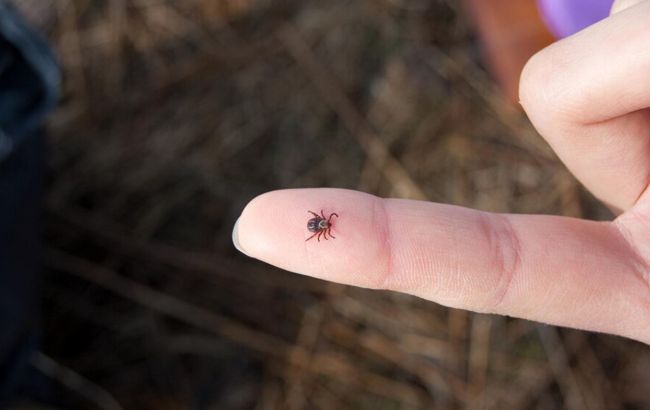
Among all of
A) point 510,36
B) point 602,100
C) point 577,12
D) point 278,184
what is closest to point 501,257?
point 602,100

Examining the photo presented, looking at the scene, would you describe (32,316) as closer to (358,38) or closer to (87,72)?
(87,72)

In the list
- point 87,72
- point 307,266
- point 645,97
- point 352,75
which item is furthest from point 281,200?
point 87,72

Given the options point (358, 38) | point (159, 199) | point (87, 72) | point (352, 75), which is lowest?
point (159, 199)

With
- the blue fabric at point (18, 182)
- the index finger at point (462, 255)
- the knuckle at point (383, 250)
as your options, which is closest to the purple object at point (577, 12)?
the index finger at point (462, 255)

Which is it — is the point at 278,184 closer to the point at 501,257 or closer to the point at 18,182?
the point at 18,182

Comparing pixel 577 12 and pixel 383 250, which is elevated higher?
pixel 577 12

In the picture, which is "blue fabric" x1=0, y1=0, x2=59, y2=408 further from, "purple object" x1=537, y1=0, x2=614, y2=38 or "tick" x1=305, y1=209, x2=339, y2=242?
"purple object" x1=537, y1=0, x2=614, y2=38

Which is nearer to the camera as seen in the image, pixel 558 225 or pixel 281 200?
pixel 281 200
